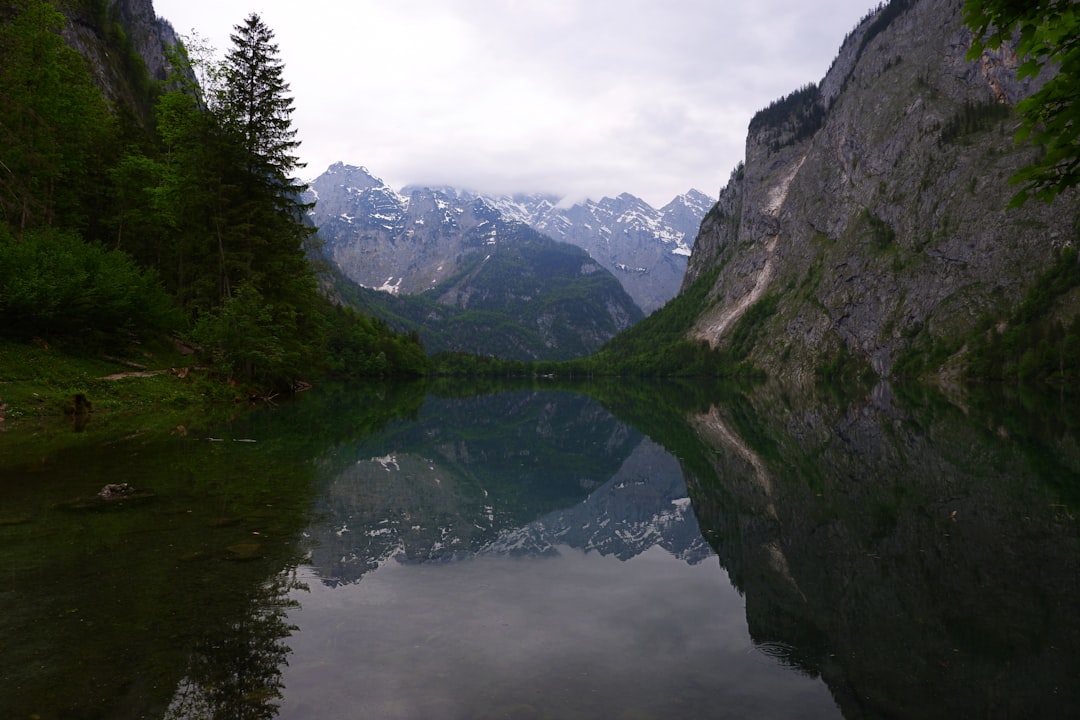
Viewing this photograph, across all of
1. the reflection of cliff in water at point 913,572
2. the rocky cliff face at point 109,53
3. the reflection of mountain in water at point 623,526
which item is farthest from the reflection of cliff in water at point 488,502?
the rocky cliff face at point 109,53

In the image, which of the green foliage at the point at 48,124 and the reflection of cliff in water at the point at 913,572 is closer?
the reflection of cliff in water at the point at 913,572

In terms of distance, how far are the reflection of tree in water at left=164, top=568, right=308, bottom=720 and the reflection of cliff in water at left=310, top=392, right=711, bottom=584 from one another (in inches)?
89.8

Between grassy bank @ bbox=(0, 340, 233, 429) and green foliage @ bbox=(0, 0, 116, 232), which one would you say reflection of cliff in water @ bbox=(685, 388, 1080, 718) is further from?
green foliage @ bbox=(0, 0, 116, 232)

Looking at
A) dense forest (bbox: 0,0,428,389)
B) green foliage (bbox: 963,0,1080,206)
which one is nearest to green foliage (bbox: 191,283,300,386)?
dense forest (bbox: 0,0,428,389)

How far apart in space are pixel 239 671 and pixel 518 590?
17.4 feet

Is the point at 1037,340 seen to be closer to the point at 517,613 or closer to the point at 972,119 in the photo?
the point at 972,119

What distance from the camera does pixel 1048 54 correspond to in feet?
21.1

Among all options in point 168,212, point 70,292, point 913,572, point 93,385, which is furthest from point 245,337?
point 913,572

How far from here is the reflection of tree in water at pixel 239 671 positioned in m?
6.41

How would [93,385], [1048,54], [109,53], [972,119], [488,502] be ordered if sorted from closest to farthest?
[1048,54], [488,502], [93,385], [109,53], [972,119]

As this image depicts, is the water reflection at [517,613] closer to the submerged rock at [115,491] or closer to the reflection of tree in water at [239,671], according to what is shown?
the reflection of tree in water at [239,671]

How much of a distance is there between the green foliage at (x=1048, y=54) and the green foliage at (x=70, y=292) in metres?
39.7

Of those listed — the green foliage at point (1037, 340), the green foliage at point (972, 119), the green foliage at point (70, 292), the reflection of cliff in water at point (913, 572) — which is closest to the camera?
the reflection of cliff in water at point (913, 572)

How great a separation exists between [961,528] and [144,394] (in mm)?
40432
